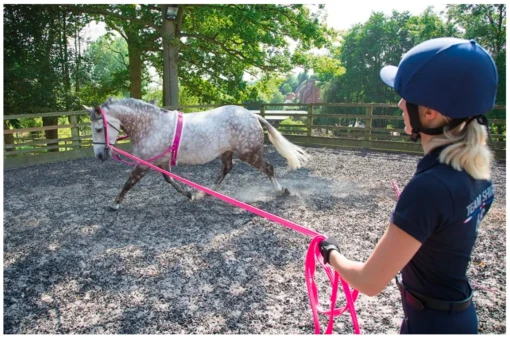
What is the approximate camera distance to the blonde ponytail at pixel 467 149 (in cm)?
108

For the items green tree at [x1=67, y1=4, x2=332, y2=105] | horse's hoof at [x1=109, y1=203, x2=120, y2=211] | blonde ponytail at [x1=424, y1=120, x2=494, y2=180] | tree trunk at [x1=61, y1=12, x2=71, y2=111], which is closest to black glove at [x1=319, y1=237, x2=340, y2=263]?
blonde ponytail at [x1=424, y1=120, x2=494, y2=180]

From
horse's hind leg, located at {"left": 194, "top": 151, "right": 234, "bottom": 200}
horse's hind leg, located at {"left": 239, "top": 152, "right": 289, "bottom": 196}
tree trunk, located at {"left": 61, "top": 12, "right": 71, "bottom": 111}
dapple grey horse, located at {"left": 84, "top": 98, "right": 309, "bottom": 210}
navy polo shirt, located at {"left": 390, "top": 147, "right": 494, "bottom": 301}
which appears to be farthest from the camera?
tree trunk, located at {"left": 61, "top": 12, "right": 71, "bottom": 111}

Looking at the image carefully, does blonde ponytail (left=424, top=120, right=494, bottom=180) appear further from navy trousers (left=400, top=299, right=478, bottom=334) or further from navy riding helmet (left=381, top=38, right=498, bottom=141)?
navy trousers (left=400, top=299, right=478, bottom=334)

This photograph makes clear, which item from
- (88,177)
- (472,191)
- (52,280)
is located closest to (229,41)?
(88,177)

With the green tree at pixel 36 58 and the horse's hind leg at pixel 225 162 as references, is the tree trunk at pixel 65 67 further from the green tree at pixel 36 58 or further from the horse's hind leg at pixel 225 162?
the horse's hind leg at pixel 225 162

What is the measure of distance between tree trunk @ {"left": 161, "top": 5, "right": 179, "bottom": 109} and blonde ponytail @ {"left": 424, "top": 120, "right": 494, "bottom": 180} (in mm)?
10842

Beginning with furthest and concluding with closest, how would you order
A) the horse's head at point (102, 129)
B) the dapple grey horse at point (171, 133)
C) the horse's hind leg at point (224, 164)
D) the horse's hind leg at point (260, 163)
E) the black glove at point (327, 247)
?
the horse's hind leg at point (224, 164) < the horse's hind leg at point (260, 163) < the dapple grey horse at point (171, 133) < the horse's head at point (102, 129) < the black glove at point (327, 247)

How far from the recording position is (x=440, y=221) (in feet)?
3.48

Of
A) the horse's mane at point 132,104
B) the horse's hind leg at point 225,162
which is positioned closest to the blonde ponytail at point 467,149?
the horse's mane at point 132,104

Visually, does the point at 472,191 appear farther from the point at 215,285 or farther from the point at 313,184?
the point at 313,184

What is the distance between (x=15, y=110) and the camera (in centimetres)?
1165

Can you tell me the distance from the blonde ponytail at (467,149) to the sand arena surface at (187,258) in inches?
75.1

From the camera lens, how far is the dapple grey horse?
5.16 meters

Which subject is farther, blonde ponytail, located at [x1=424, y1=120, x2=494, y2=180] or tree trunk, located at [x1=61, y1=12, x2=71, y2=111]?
tree trunk, located at [x1=61, y1=12, x2=71, y2=111]
